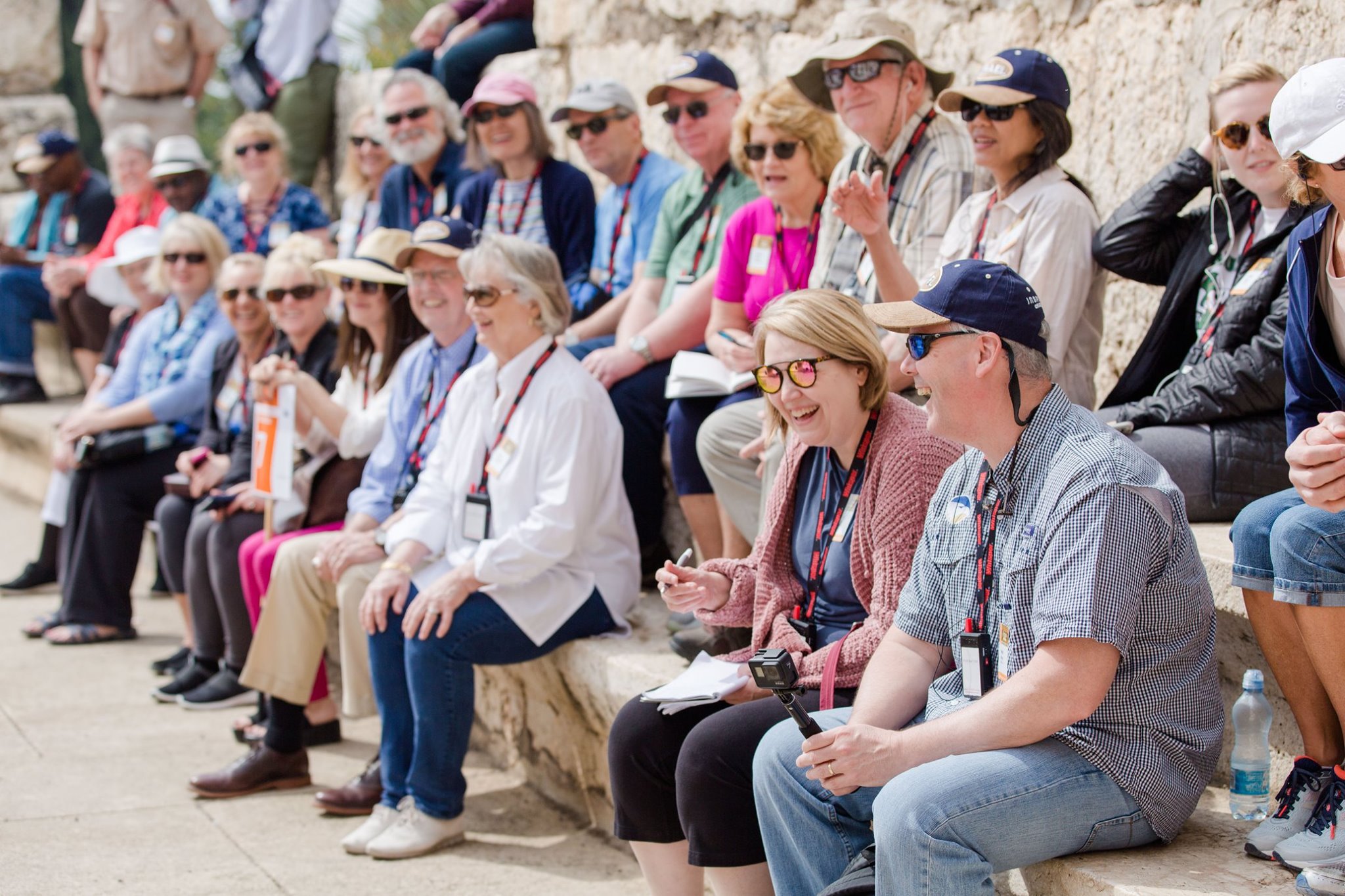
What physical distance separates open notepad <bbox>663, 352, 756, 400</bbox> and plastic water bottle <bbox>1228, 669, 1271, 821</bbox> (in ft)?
5.69

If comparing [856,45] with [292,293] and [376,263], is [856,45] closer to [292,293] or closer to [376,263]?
[376,263]

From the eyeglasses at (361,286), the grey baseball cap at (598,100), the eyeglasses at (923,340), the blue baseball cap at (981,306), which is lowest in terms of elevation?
the eyeglasses at (361,286)

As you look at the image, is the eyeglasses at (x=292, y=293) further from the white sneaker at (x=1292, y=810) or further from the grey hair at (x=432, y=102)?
the white sneaker at (x=1292, y=810)

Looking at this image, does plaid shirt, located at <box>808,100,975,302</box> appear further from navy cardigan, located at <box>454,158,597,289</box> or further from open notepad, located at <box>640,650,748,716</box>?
navy cardigan, located at <box>454,158,597,289</box>

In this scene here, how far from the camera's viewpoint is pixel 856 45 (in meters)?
3.96

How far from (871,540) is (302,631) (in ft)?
7.70

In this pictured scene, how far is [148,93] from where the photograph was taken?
941cm

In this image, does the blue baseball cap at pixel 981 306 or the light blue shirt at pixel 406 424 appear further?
the light blue shirt at pixel 406 424

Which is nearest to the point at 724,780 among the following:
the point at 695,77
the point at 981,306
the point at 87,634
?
the point at 981,306

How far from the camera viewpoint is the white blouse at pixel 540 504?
4.02m

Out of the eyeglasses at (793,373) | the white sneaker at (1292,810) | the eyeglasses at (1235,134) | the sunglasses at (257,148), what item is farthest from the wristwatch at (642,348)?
the sunglasses at (257,148)

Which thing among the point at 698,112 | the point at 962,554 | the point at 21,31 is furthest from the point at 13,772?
the point at 21,31

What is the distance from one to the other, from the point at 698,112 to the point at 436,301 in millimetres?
1070

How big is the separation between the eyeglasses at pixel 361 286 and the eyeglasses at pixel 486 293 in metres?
0.98
